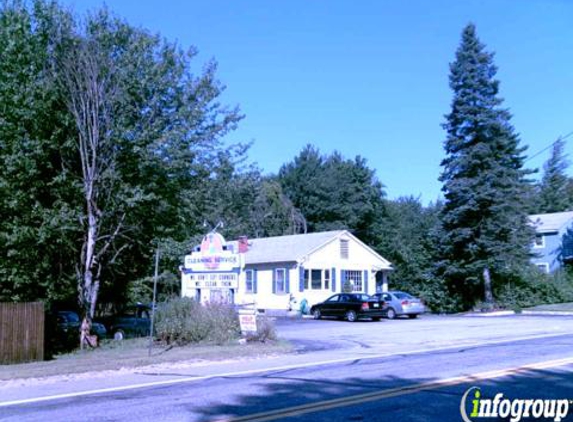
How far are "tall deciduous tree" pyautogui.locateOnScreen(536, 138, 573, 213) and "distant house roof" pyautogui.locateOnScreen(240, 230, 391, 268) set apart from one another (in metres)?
45.0

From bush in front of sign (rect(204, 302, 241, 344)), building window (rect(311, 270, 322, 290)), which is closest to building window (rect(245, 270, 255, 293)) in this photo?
building window (rect(311, 270, 322, 290))

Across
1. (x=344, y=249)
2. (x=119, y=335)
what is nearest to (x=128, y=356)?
(x=119, y=335)

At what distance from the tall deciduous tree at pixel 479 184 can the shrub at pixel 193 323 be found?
23.8 metres

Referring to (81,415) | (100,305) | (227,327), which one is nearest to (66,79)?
(227,327)

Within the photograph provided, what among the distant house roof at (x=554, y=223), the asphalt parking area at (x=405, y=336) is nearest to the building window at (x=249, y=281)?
the asphalt parking area at (x=405, y=336)

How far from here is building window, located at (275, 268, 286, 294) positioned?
3866 cm

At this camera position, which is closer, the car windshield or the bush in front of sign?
the bush in front of sign

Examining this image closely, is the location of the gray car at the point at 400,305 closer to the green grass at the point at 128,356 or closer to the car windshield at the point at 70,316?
the green grass at the point at 128,356

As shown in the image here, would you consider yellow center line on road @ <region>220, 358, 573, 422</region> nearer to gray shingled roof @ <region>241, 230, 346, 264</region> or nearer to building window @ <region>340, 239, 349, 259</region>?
gray shingled roof @ <region>241, 230, 346, 264</region>

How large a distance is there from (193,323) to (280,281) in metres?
20.3

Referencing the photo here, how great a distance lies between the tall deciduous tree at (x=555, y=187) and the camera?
7912 centimetres

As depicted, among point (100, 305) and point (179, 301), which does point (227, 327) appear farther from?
point (100, 305)

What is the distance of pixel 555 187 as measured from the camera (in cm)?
8162

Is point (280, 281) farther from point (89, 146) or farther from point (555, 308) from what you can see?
point (89, 146)
